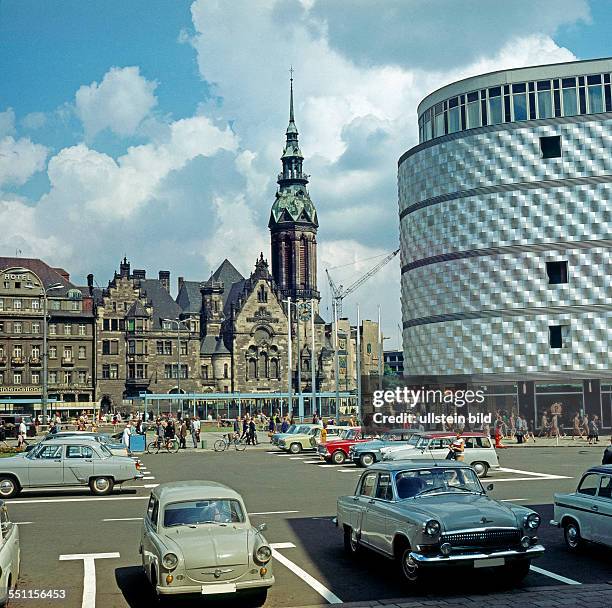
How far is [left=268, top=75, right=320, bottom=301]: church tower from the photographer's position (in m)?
126

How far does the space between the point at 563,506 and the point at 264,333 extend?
95.7 meters

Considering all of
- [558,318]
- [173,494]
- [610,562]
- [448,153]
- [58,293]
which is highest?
[448,153]

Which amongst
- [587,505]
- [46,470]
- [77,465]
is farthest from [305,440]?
[587,505]

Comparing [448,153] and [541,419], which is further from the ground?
[448,153]

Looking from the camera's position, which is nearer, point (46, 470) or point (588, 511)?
point (588, 511)

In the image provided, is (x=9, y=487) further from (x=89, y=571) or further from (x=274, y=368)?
(x=274, y=368)

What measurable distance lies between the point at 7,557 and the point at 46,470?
12816mm

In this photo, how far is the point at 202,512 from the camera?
11.9 metres

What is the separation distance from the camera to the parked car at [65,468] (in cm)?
2314

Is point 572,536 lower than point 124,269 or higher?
lower

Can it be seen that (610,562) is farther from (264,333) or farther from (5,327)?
(264,333)

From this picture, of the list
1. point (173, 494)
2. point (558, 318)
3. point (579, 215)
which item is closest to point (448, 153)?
point (579, 215)

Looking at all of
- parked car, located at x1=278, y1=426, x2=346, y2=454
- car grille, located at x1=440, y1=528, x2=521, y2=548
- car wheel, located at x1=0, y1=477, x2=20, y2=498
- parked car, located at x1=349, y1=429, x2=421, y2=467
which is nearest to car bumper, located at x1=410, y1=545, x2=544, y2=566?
car grille, located at x1=440, y1=528, x2=521, y2=548

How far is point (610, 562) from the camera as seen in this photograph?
44.5 feet
